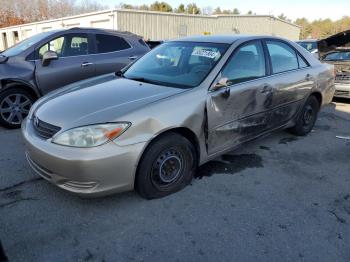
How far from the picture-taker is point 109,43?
253 inches

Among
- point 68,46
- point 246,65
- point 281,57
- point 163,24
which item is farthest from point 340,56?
point 163,24

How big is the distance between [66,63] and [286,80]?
12.4ft

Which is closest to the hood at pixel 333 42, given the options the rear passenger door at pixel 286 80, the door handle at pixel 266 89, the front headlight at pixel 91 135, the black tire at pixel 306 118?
the black tire at pixel 306 118

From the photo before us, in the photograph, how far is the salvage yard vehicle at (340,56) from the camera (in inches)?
260

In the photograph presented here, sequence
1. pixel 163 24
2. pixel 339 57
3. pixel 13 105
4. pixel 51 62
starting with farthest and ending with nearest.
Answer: pixel 163 24
pixel 339 57
pixel 51 62
pixel 13 105

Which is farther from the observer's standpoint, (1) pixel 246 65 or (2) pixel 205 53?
(1) pixel 246 65

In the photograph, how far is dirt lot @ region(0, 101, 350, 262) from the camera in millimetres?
2498

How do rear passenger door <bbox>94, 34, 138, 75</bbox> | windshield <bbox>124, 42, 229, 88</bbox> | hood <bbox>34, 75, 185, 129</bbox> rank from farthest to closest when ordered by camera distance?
1. rear passenger door <bbox>94, 34, 138, 75</bbox>
2. windshield <bbox>124, 42, 229, 88</bbox>
3. hood <bbox>34, 75, 185, 129</bbox>

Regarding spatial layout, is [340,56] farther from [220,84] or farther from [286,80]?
[220,84]

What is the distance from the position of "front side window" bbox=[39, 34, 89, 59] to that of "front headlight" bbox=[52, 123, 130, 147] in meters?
3.49

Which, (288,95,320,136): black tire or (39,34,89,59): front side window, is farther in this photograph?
(39,34,89,59): front side window

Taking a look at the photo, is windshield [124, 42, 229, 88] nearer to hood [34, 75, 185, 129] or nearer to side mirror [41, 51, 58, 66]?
hood [34, 75, 185, 129]

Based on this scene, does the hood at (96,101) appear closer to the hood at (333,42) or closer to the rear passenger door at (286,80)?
the rear passenger door at (286,80)

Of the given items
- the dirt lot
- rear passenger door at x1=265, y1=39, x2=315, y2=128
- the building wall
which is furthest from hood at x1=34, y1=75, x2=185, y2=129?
the building wall
